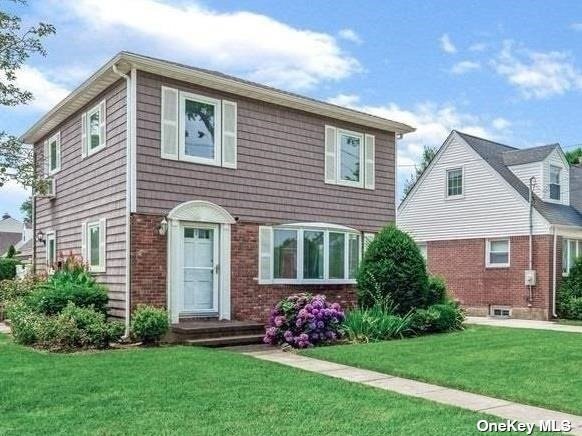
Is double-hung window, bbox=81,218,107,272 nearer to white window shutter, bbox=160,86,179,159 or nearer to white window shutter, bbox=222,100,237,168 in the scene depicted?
white window shutter, bbox=160,86,179,159

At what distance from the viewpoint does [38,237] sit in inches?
666

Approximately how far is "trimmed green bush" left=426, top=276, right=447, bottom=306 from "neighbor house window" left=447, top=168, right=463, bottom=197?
8253 mm


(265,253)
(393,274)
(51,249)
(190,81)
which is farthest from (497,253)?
(51,249)

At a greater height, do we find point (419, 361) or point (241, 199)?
point (241, 199)

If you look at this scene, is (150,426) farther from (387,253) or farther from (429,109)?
(429,109)

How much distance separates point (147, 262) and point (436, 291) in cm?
686

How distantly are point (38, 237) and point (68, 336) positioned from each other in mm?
7221

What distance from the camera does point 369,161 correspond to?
52.6 feet

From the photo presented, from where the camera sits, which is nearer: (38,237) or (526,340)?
(526,340)

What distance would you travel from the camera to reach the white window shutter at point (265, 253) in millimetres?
13641

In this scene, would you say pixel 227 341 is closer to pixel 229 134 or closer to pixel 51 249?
pixel 229 134

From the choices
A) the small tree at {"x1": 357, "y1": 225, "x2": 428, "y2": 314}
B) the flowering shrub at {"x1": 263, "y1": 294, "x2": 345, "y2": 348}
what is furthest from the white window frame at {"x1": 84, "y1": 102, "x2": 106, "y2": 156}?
→ the small tree at {"x1": 357, "y1": 225, "x2": 428, "y2": 314}

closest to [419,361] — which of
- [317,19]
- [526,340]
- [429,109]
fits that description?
[526,340]

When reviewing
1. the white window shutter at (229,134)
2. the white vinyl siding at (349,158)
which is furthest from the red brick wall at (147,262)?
the white vinyl siding at (349,158)
